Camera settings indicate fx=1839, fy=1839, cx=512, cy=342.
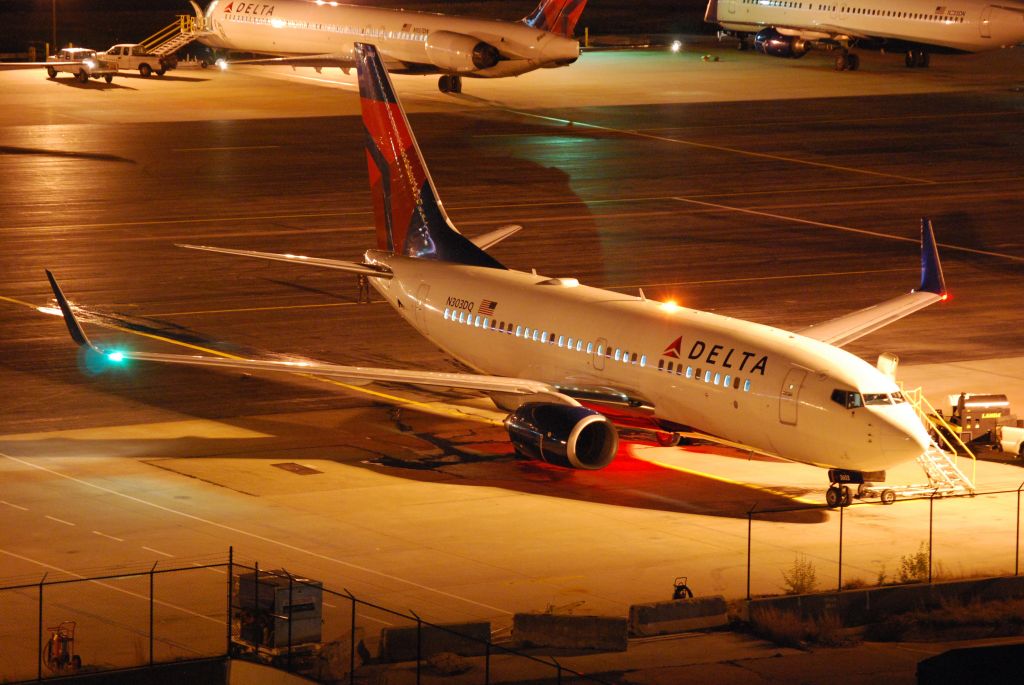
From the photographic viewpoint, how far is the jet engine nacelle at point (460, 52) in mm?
102562

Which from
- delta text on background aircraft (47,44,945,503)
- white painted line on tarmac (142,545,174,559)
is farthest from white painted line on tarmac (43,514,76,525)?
delta text on background aircraft (47,44,945,503)

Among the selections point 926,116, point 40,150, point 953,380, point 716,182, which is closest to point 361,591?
point 953,380

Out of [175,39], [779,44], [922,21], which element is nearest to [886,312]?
[922,21]

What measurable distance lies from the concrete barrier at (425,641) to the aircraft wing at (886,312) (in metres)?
18.3

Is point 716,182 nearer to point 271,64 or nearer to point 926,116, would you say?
point 926,116

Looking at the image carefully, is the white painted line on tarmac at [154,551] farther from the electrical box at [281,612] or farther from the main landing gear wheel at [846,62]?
the main landing gear wheel at [846,62]

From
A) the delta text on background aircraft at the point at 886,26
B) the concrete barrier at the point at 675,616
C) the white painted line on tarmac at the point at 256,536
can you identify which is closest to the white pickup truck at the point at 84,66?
the delta text on background aircraft at the point at 886,26

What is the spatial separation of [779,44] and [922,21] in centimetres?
1088

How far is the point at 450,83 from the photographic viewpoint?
107750mm

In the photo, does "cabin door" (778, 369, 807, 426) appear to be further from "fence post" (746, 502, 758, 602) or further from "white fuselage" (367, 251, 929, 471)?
"fence post" (746, 502, 758, 602)

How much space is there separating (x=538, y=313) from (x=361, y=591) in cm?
1263

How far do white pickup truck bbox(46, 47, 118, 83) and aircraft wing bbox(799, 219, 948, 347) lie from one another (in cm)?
7343

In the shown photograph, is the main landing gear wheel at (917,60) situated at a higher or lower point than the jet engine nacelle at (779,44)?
lower

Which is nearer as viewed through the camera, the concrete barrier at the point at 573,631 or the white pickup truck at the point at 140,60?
the concrete barrier at the point at 573,631
